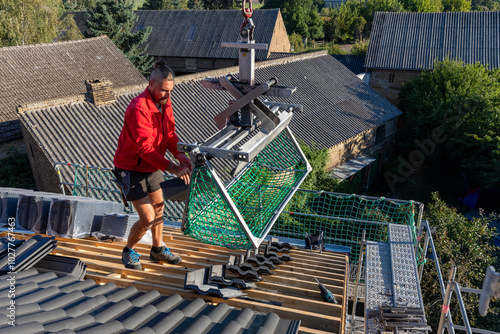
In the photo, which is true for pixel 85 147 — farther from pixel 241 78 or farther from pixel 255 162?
pixel 241 78

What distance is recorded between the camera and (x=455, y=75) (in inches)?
834

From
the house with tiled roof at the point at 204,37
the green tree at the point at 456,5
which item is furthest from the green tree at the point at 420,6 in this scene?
the house with tiled roof at the point at 204,37

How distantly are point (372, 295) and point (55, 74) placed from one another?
18744 millimetres

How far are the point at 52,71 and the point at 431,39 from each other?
2342 centimetres

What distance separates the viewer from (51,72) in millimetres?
18812

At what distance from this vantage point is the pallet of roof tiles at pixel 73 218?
5.43 meters

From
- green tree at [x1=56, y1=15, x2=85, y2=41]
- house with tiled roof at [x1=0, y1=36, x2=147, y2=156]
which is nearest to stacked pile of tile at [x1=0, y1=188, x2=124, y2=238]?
house with tiled roof at [x1=0, y1=36, x2=147, y2=156]

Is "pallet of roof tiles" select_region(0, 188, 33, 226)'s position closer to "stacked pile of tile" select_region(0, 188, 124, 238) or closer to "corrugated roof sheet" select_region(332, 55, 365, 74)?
"stacked pile of tile" select_region(0, 188, 124, 238)

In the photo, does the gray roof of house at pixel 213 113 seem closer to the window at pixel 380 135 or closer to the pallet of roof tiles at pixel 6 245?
the window at pixel 380 135

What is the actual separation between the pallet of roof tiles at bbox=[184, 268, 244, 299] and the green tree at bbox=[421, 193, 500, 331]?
777 centimetres

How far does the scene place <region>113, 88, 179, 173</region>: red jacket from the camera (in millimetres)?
3875

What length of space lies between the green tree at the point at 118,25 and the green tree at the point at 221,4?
25.8 meters

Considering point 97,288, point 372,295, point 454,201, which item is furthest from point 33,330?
point 454,201

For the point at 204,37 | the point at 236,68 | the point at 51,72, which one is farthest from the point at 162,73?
the point at 204,37
